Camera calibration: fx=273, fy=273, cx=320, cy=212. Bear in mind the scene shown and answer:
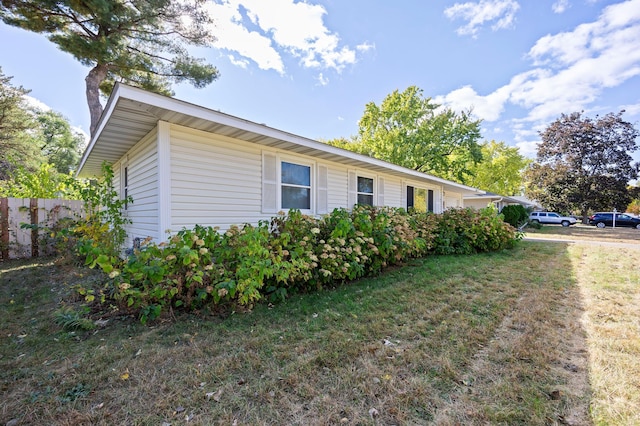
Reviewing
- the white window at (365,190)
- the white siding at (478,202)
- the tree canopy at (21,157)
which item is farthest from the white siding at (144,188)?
the white siding at (478,202)

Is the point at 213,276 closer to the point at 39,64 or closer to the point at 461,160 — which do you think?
the point at 39,64

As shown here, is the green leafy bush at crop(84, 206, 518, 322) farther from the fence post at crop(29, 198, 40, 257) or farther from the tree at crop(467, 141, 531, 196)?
the tree at crop(467, 141, 531, 196)

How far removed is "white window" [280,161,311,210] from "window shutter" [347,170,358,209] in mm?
1625

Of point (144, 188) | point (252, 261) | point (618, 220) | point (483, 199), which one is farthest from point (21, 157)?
point (618, 220)

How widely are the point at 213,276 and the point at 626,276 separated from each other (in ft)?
24.3

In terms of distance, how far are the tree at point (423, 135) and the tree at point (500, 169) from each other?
11878 millimetres

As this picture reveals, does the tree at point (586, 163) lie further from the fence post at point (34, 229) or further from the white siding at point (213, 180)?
the fence post at point (34, 229)

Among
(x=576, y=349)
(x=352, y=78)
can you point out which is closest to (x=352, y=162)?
(x=576, y=349)

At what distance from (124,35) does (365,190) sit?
10.1m

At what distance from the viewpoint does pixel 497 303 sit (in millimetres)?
3771

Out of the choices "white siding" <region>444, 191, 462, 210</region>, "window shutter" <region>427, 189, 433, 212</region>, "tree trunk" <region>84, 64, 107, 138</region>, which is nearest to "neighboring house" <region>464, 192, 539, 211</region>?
"white siding" <region>444, 191, 462, 210</region>

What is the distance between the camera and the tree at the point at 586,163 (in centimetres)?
2277

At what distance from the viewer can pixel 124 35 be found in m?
9.61

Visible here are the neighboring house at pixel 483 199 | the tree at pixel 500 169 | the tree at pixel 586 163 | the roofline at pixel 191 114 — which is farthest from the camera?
the tree at pixel 500 169
